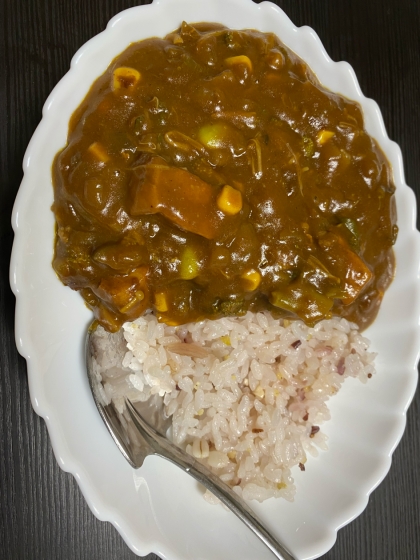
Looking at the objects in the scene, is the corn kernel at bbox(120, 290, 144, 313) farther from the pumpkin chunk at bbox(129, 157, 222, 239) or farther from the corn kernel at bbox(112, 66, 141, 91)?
the corn kernel at bbox(112, 66, 141, 91)

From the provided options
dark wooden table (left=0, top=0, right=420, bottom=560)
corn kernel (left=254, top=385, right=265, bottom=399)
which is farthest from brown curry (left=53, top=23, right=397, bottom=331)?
corn kernel (left=254, top=385, right=265, bottom=399)

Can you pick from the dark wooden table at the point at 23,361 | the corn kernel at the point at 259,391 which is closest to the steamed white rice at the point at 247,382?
the corn kernel at the point at 259,391

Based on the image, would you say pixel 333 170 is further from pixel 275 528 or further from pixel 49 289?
pixel 275 528

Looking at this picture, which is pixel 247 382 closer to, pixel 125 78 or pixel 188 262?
pixel 188 262

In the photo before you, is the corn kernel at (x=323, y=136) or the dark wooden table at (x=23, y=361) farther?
the dark wooden table at (x=23, y=361)

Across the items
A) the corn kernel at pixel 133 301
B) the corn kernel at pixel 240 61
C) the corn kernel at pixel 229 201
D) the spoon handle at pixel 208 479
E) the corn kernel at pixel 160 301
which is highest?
the corn kernel at pixel 240 61

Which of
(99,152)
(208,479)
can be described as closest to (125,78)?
(99,152)

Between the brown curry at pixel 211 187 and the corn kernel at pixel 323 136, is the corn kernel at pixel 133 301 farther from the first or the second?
the corn kernel at pixel 323 136
